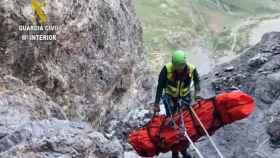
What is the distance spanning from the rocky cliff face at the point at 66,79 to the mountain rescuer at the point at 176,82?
160 cm

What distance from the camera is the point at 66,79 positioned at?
1809 cm

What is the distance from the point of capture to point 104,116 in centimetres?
2112

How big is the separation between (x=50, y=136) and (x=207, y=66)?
Result: 3070 inches

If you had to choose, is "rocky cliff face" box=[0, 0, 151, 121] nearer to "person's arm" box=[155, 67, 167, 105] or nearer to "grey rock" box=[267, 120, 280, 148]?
"person's arm" box=[155, 67, 167, 105]

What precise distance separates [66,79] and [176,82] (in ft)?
22.1

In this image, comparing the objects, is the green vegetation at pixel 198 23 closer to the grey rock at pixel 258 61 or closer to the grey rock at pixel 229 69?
the grey rock at pixel 229 69

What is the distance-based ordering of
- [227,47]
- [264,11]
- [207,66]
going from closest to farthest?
[207,66] → [227,47] → [264,11]

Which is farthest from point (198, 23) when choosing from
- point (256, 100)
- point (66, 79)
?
point (256, 100)

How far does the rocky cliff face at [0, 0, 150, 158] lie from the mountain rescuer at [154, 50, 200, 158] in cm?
160

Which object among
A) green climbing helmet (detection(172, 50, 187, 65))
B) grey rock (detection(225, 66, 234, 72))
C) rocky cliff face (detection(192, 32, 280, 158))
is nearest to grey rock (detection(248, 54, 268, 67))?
rocky cliff face (detection(192, 32, 280, 158))

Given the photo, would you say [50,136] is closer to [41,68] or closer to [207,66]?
[41,68]

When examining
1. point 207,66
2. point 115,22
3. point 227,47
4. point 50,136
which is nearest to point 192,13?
point 227,47

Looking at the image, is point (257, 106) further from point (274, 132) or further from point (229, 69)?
point (229, 69)

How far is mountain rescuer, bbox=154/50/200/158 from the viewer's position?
11758mm
